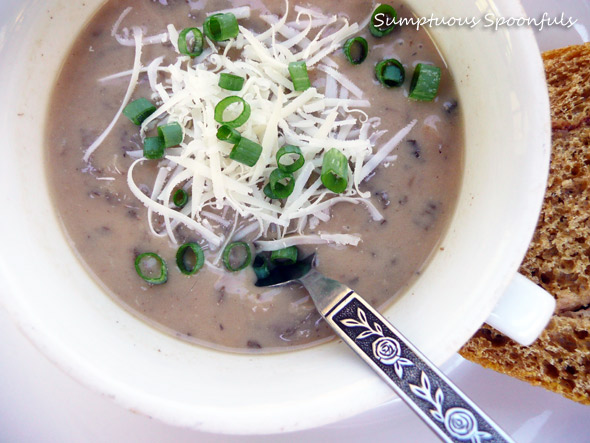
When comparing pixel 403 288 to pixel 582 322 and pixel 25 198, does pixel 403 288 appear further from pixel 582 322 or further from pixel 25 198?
pixel 25 198

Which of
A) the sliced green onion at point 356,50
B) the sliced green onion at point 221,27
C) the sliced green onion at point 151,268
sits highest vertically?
the sliced green onion at point 221,27

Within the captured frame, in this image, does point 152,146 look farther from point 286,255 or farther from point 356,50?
point 356,50

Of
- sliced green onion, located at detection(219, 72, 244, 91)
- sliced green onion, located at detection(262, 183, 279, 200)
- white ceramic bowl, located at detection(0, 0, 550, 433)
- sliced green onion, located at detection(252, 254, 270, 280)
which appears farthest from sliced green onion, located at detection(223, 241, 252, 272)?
sliced green onion, located at detection(219, 72, 244, 91)

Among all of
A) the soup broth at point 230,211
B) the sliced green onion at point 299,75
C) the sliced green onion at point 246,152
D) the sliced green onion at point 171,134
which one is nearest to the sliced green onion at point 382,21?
the soup broth at point 230,211

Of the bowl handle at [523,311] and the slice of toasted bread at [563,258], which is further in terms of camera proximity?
the slice of toasted bread at [563,258]

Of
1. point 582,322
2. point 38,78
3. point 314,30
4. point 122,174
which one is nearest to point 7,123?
point 38,78

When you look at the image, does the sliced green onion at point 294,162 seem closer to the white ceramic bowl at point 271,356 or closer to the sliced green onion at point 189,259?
the sliced green onion at point 189,259
